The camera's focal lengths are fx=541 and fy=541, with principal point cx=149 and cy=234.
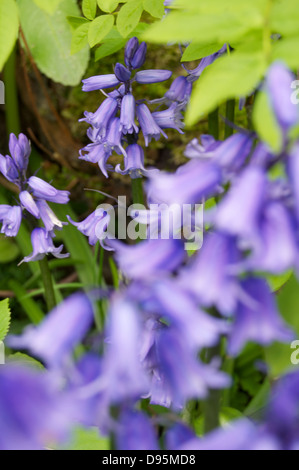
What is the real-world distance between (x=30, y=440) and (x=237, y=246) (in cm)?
24

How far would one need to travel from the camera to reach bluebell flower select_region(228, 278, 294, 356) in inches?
19.0

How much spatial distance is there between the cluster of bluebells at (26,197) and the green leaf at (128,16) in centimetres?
40

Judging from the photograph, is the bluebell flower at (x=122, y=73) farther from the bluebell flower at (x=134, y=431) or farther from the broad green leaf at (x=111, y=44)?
the bluebell flower at (x=134, y=431)

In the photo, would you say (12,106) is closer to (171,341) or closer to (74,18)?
(74,18)

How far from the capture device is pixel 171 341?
1.63 ft

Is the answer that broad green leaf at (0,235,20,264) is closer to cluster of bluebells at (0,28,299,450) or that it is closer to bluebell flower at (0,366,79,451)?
cluster of bluebells at (0,28,299,450)

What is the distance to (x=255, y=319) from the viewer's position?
489 millimetres

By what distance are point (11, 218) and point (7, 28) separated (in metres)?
0.61

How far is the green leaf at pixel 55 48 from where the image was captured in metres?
1.74

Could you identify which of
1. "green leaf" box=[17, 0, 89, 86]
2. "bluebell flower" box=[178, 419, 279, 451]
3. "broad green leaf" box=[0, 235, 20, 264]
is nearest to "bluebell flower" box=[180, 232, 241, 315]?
"bluebell flower" box=[178, 419, 279, 451]

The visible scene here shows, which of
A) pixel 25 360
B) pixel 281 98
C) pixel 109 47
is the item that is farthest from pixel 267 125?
pixel 25 360

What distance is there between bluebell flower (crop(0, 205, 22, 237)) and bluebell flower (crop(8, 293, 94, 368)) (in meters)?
0.84
